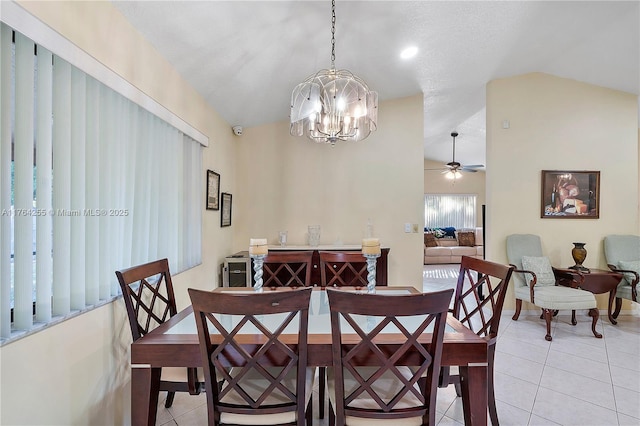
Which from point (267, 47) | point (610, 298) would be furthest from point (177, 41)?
point (610, 298)

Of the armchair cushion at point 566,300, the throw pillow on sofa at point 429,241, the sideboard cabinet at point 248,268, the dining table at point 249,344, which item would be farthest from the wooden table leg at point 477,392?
the throw pillow on sofa at point 429,241

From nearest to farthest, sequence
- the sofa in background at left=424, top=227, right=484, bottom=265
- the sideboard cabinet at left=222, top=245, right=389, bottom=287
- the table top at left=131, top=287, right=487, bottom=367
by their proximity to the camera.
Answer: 1. the table top at left=131, top=287, right=487, bottom=367
2. the sideboard cabinet at left=222, top=245, right=389, bottom=287
3. the sofa in background at left=424, top=227, right=484, bottom=265

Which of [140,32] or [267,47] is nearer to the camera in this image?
[140,32]

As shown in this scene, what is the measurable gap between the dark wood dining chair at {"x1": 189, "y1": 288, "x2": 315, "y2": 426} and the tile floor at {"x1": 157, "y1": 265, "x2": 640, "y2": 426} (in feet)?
2.61

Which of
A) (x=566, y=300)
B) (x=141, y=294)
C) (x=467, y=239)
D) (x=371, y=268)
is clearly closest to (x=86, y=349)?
(x=141, y=294)

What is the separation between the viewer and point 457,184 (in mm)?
9766

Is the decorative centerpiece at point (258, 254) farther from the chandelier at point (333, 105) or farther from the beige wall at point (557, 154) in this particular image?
the beige wall at point (557, 154)

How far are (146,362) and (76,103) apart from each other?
1.28 m

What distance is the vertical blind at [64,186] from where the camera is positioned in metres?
1.27

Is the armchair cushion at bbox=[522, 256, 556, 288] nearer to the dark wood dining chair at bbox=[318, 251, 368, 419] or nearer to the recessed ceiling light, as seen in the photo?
the dark wood dining chair at bbox=[318, 251, 368, 419]

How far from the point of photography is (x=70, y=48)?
149 cm

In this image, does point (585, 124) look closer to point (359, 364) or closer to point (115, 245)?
point (359, 364)

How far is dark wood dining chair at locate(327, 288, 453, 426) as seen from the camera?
120cm

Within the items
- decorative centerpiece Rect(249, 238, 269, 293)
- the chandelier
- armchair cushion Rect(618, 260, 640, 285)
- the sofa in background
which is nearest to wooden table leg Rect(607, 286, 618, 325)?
armchair cushion Rect(618, 260, 640, 285)
